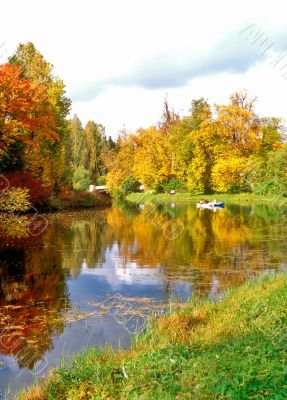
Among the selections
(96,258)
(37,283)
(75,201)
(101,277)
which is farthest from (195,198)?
Answer: (37,283)

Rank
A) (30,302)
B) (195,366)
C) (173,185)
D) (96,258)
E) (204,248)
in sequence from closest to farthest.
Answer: (195,366) < (30,302) < (96,258) < (204,248) < (173,185)

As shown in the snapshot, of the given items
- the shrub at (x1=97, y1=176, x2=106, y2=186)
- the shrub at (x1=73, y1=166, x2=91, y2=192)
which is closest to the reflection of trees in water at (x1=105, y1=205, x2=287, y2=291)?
the shrub at (x1=73, y1=166, x2=91, y2=192)

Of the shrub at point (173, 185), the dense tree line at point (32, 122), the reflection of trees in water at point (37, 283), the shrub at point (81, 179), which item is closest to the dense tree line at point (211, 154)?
the shrub at point (173, 185)

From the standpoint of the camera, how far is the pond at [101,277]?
9891 millimetres

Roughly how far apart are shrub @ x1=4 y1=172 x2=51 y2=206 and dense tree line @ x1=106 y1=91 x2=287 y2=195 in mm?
28744

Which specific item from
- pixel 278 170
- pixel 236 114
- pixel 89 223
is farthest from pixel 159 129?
pixel 89 223

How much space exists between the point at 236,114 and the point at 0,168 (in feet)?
123

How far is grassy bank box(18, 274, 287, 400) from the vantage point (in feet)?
19.8

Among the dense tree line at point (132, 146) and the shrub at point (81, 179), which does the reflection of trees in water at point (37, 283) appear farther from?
the shrub at point (81, 179)

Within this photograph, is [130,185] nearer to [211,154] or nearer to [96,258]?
[211,154]

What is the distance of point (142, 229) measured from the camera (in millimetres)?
31578

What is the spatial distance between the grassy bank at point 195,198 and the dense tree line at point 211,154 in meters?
1.02

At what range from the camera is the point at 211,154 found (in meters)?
67.9

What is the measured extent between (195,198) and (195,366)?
6273 cm
